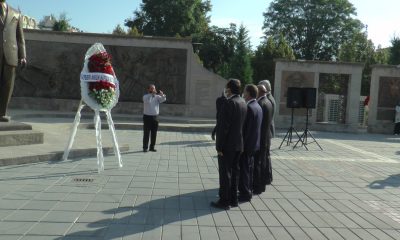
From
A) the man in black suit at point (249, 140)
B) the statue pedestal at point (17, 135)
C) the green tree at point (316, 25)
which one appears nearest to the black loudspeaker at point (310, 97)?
the man in black suit at point (249, 140)

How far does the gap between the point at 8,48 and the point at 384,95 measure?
18830 millimetres

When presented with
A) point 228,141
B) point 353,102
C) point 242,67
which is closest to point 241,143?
point 228,141

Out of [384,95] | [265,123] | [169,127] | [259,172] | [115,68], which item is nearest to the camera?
[259,172]

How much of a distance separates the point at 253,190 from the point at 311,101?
818 cm

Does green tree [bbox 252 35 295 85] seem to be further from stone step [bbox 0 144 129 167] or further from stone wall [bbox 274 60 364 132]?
stone step [bbox 0 144 129 167]

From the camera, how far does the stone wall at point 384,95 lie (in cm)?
2359

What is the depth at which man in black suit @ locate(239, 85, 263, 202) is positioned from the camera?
24.2 ft

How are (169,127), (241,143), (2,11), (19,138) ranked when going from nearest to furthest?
(241,143), (2,11), (19,138), (169,127)

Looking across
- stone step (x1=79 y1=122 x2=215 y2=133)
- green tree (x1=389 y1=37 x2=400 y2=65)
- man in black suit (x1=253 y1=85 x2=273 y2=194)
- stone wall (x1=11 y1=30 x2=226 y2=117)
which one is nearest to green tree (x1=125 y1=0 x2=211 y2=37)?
green tree (x1=389 y1=37 x2=400 y2=65)

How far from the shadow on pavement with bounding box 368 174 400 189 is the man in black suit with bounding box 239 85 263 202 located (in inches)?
123

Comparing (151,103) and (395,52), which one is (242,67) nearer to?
(395,52)

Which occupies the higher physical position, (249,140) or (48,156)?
(249,140)

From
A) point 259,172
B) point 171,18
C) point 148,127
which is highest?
point 171,18

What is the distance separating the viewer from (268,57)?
45.8 m
